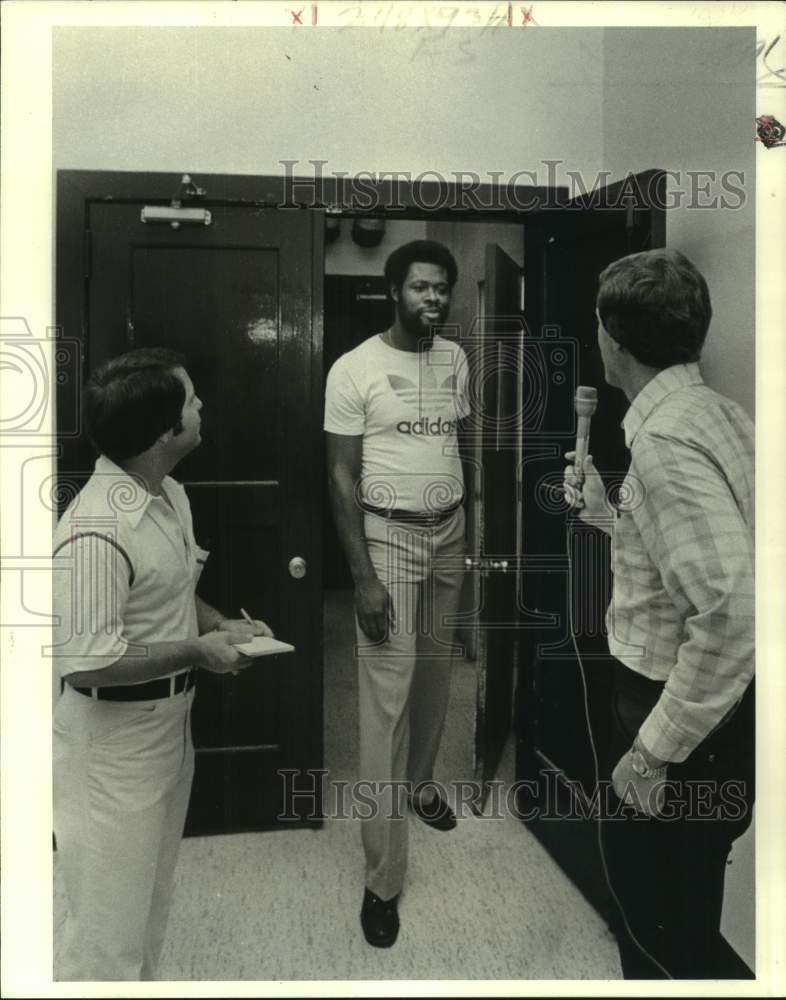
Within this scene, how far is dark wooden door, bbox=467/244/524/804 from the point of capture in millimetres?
1524

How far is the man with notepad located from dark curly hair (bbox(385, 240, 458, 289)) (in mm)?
480

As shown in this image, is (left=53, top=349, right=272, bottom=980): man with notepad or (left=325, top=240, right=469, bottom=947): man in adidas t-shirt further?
(left=325, top=240, right=469, bottom=947): man in adidas t-shirt

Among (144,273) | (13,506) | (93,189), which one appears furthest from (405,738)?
(93,189)

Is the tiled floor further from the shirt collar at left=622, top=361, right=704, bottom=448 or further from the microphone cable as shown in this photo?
the shirt collar at left=622, top=361, right=704, bottom=448

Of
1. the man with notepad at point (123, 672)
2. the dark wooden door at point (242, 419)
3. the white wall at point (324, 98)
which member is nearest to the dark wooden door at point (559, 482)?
the white wall at point (324, 98)

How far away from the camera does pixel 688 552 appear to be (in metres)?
1.26

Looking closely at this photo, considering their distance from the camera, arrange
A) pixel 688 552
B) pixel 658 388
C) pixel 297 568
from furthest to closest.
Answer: pixel 297 568 < pixel 658 388 < pixel 688 552

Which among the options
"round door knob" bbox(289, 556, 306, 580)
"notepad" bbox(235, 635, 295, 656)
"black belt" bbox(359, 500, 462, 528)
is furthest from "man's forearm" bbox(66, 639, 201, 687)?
"black belt" bbox(359, 500, 462, 528)

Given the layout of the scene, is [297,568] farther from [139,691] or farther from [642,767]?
[642,767]

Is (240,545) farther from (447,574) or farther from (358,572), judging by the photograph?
(447,574)

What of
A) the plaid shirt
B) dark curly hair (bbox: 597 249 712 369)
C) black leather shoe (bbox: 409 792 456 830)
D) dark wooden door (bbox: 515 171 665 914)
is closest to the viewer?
the plaid shirt

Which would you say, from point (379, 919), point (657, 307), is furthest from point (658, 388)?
point (379, 919)

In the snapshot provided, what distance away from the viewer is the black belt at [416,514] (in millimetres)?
1521

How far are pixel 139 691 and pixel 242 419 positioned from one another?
0.58 metres
